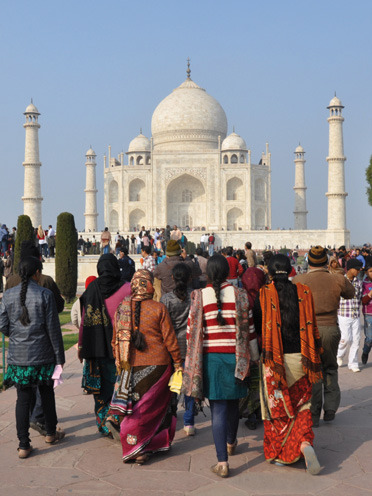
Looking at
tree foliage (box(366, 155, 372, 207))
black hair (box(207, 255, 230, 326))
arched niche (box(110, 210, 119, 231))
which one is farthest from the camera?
arched niche (box(110, 210, 119, 231))

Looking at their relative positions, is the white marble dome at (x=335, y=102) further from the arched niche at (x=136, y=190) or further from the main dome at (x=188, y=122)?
the arched niche at (x=136, y=190)

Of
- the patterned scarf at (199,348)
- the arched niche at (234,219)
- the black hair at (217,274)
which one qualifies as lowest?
the patterned scarf at (199,348)

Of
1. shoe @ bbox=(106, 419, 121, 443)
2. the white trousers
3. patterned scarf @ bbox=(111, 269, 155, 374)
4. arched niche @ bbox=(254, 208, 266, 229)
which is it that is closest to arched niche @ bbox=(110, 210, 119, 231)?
arched niche @ bbox=(254, 208, 266, 229)

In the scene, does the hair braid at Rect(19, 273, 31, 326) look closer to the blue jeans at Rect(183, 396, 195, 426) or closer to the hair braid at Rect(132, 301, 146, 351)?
the hair braid at Rect(132, 301, 146, 351)

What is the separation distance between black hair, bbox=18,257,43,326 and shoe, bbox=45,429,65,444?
2.66ft

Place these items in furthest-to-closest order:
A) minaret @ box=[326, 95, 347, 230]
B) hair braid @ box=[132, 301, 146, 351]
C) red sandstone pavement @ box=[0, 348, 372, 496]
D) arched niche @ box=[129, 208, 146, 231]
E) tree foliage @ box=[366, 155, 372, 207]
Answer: arched niche @ box=[129, 208, 146, 231], minaret @ box=[326, 95, 347, 230], tree foliage @ box=[366, 155, 372, 207], hair braid @ box=[132, 301, 146, 351], red sandstone pavement @ box=[0, 348, 372, 496]

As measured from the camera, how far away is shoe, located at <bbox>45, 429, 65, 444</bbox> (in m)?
4.05

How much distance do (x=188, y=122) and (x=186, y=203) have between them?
5.35 metres

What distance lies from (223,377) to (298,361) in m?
0.46

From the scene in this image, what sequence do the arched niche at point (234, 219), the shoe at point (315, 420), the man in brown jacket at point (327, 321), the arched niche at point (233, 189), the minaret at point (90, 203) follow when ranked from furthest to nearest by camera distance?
the minaret at point (90, 203)
the arched niche at point (233, 189)
the arched niche at point (234, 219)
the man in brown jacket at point (327, 321)
the shoe at point (315, 420)

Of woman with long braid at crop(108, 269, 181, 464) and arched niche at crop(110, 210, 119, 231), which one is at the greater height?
arched niche at crop(110, 210, 119, 231)

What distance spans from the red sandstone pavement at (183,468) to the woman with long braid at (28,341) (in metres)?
0.31

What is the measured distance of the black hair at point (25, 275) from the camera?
12.5 feet

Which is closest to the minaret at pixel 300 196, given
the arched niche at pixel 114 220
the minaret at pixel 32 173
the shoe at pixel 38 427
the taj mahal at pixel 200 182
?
the taj mahal at pixel 200 182
